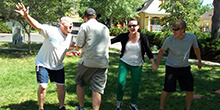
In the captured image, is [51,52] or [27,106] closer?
[51,52]

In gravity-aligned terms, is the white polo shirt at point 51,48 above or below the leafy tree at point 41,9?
below

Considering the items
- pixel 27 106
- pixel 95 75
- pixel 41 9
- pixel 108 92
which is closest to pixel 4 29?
pixel 41 9

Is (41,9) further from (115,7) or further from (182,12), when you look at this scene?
(115,7)

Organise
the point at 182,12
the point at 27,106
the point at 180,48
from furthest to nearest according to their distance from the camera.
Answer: the point at 182,12 < the point at 27,106 < the point at 180,48

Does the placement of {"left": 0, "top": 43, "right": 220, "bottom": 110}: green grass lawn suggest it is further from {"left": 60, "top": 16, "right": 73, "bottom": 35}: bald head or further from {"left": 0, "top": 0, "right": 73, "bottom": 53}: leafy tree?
{"left": 0, "top": 0, "right": 73, "bottom": 53}: leafy tree

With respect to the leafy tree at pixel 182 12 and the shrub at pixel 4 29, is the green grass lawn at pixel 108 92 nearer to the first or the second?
the leafy tree at pixel 182 12

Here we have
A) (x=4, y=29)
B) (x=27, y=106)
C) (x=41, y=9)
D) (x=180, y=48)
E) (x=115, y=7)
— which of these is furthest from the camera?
(x=115, y=7)

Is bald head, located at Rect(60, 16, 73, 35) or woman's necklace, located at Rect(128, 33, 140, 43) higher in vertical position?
bald head, located at Rect(60, 16, 73, 35)

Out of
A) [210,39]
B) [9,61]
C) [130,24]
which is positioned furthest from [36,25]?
[210,39]

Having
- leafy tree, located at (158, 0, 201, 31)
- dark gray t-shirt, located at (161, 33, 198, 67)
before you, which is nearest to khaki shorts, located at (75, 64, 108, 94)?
dark gray t-shirt, located at (161, 33, 198, 67)

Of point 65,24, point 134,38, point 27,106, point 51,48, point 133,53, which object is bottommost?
point 27,106

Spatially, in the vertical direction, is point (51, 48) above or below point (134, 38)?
below

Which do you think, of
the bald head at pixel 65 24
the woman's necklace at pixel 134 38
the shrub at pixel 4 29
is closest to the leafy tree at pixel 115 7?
the shrub at pixel 4 29

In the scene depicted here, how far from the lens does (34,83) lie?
5668 millimetres
